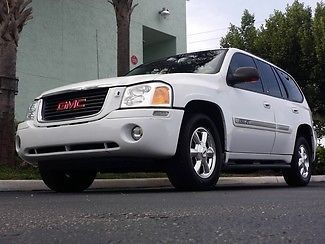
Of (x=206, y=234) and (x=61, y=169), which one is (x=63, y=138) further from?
(x=206, y=234)

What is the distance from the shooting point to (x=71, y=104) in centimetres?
595

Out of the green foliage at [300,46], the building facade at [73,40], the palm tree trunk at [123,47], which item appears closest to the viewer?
the palm tree trunk at [123,47]

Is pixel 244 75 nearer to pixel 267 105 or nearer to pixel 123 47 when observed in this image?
pixel 267 105

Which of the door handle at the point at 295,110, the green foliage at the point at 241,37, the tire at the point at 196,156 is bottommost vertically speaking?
the tire at the point at 196,156

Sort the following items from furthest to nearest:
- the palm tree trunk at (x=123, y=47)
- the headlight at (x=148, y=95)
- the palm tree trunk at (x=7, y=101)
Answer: the palm tree trunk at (x=123, y=47)
the palm tree trunk at (x=7, y=101)
the headlight at (x=148, y=95)

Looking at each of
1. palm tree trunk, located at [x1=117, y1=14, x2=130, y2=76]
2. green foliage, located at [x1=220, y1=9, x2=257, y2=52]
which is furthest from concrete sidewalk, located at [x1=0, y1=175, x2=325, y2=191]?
green foliage, located at [x1=220, y1=9, x2=257, y2=52]

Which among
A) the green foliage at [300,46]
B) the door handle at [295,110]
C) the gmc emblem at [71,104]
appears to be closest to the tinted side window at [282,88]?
the door handle at [295,110]

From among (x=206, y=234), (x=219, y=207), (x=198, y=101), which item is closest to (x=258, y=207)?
(x=219, y=207)

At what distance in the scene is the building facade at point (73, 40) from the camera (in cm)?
1470

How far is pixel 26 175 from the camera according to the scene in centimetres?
827

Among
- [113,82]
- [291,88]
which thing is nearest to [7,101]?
[113,82]

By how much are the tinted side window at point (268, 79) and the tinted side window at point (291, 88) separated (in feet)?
1.13

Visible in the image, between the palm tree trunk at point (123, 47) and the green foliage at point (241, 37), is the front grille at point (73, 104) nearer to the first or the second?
the palm tree trunk at point (123, 47)

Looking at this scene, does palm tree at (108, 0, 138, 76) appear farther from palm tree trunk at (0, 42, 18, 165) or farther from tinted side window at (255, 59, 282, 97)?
tinted side window at (255, 59, 282, 97)
